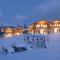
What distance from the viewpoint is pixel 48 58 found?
3215 mm

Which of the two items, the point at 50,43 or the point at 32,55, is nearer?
the point at 32,55

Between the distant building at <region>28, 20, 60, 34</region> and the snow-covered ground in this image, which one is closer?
the snow-covered ground

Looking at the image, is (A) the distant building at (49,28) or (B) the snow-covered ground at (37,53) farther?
(A) the distant building at (49,28)

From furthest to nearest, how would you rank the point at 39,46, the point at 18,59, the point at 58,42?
the point at 58,42
the point at 39,46
the point at 18,59

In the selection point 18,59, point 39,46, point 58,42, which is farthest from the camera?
point 58,42

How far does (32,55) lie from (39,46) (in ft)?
0.74

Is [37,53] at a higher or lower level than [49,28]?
lower

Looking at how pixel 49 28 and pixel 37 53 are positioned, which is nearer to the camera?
pixel 37 53

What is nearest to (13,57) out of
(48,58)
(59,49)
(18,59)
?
(18,59)

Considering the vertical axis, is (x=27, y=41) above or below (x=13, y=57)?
above

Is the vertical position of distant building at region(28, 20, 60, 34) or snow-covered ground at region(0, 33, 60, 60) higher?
distant building at region(28, 20, 60, 34)

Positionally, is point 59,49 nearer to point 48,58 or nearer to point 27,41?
point 48,58

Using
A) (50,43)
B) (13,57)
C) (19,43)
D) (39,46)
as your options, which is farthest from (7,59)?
(50,43)

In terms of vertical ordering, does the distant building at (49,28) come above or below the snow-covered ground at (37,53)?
above
